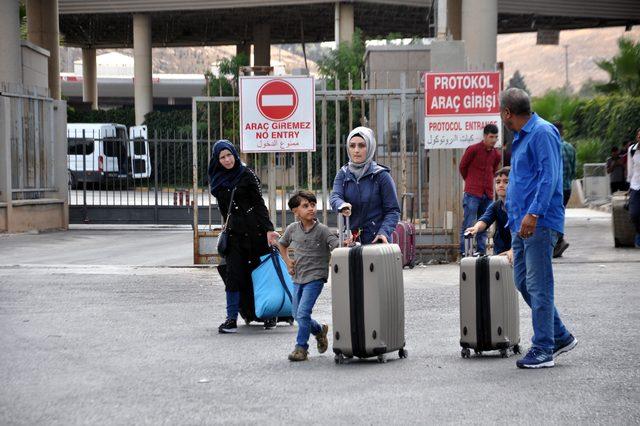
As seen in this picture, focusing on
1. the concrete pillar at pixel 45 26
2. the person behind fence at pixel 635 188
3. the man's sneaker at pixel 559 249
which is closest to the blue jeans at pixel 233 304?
the man's sneaker at pixel 559 249

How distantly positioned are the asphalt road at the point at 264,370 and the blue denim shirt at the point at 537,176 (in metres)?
1.05

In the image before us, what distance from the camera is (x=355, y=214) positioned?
9.27m

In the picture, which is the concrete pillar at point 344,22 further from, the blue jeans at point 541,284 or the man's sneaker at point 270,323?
the blue jeans at point 541,284

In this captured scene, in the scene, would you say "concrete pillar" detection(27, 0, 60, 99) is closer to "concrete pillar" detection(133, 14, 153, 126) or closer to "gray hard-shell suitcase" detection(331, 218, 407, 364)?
"concrete pillar" detection(133, 14, 153, 126)

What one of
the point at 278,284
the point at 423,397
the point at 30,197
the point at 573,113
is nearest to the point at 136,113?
the point at 573,113

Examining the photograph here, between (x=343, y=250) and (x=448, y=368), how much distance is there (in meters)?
1.09

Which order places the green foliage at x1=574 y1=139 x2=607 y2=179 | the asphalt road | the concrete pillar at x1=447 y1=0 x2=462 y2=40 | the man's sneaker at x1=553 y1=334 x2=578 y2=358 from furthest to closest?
the green foliage at x1=574 y1=139 x2=607 y2=179
the concrete pillar at x1=447 y1=0 x2=462 y2=40
the man's sneaker at x1=553 y1=334 x2=578 y2=358
the asphalt road

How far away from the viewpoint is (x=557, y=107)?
4541cm

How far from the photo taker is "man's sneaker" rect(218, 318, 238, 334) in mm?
10431

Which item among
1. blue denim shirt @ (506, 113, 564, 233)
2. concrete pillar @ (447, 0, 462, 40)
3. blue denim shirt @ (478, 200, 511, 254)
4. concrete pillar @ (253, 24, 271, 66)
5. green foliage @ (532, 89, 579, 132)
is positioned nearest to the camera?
blue denim shirt @ (506, 113, 564, 233)

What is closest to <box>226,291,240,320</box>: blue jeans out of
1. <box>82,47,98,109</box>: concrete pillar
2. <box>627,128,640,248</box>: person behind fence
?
<box>627,128,640,248</box>: person behind fence

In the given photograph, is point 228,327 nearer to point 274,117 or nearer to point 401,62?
point 274,117

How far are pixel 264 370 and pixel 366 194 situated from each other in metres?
1.66

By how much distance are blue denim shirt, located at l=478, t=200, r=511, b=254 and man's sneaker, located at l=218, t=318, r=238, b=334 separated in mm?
2399
